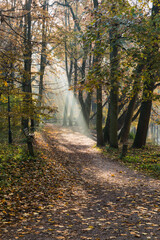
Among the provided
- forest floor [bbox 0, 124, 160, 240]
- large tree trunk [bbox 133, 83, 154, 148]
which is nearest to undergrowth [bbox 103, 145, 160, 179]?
large tree trunk [bbox 133, 83, 154, 148]

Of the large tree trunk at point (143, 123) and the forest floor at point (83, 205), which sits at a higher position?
the large tree trunk at point (143, 123)

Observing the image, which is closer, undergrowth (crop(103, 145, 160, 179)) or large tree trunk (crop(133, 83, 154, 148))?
undergrowth (crop(103, 145, 160, 179))

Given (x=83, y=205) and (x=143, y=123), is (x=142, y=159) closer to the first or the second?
(x=143, y=123)

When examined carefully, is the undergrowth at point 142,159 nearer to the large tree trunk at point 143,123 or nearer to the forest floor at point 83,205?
the large tree trunk at point 143,123

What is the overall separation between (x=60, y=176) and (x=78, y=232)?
4455mm

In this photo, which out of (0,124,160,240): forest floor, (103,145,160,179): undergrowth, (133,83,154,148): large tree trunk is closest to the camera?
(0,124,160,240): forest floor

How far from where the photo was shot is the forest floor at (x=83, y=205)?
4.11 metres

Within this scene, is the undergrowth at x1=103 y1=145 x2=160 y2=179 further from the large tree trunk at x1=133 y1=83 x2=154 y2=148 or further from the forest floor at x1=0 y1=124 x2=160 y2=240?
the forest floor at x1=0 y1=124 x2=160 y2=240

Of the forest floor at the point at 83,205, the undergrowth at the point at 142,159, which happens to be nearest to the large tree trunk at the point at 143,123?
the undergrowth at the point at 142,159

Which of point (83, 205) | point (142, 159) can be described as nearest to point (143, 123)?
point (142, 159)

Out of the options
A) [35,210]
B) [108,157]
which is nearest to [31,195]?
[35,210]

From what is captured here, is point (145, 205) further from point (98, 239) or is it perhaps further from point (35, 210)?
point (35, 210)

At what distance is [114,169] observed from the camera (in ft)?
32.0

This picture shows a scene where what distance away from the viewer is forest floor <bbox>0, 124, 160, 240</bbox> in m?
4.11
